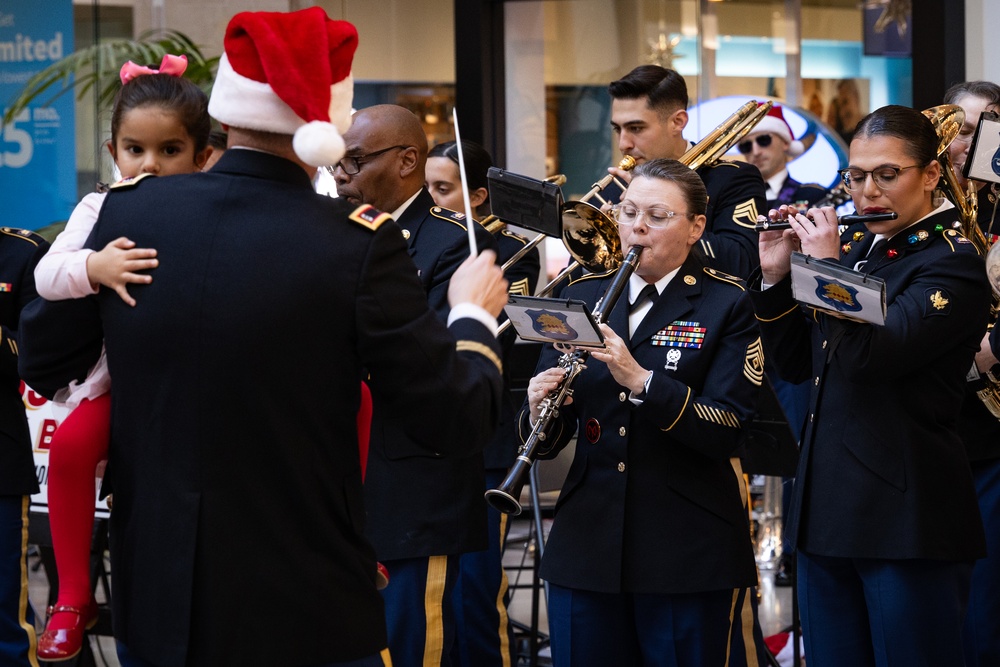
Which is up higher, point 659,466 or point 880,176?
point 880,176

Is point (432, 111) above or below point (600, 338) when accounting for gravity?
above

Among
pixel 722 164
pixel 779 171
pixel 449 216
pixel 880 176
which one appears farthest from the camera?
pixel 779 171

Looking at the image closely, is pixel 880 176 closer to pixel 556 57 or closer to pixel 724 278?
pixel 724 278

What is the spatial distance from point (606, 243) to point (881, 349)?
1013 mm

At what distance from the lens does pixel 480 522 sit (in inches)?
130

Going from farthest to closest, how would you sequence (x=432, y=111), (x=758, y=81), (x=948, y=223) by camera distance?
(x=758, y=81)
(x=432, y=111)
(x=948, y=223)

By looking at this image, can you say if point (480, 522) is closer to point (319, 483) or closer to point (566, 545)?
point (566, 545)

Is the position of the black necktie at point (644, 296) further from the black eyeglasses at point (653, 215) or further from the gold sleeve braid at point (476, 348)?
the gold sleeve braid at point (476, 348)

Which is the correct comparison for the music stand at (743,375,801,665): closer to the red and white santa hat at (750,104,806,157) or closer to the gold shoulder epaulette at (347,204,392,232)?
the gold shoulder epaulette at (347,204,392,232)

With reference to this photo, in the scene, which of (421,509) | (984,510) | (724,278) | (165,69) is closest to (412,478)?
(421,509)

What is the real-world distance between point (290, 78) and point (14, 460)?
80.0 inches

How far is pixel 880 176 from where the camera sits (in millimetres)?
2932

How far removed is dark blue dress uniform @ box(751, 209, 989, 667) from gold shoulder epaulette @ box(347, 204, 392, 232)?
4.10 feet

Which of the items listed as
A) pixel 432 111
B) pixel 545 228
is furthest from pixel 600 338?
pixel 432 111
